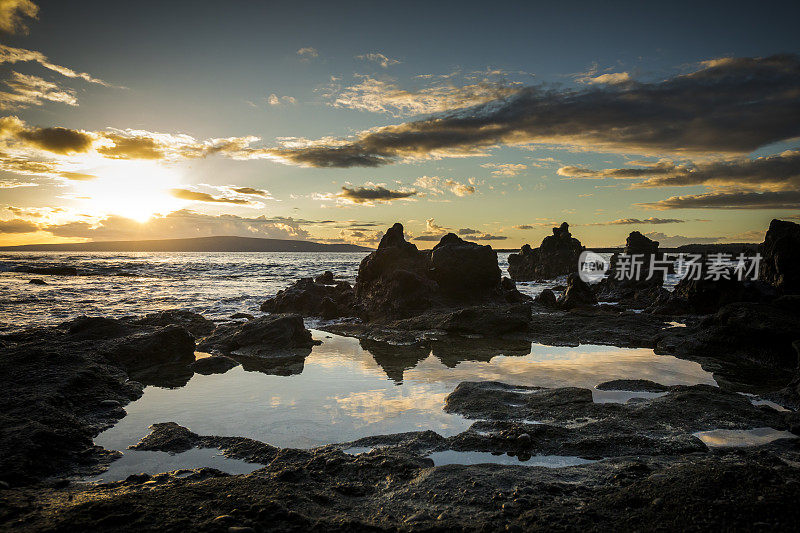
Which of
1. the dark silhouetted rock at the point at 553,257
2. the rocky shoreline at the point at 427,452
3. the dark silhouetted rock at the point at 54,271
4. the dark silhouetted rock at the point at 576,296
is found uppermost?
the dark silhouetted rock at the point at 553,257

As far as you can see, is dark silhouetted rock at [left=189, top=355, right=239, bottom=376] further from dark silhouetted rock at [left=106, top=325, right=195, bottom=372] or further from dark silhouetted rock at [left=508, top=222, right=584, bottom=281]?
dark silhouetted rock at [left=508, top=222, right=584, bottom=281]

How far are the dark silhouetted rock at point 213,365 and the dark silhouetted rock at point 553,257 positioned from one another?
56951mm

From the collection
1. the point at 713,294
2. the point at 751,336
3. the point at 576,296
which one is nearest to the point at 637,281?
the point at 576,296

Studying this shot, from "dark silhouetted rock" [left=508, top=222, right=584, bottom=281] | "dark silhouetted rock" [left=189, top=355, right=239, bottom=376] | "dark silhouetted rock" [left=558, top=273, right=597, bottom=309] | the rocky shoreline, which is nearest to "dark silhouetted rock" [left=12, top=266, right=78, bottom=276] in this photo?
the rocky shoreline

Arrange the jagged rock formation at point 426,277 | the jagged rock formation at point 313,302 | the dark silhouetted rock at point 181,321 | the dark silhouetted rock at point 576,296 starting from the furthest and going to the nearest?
the dark silhouetted rock at point 576,296 → the jagged rock formation at point 313,302 → the jagged rock formation at point 426,277 → the dark silhouetted rock at point 181,321

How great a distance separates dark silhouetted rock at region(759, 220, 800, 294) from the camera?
22.8 meters

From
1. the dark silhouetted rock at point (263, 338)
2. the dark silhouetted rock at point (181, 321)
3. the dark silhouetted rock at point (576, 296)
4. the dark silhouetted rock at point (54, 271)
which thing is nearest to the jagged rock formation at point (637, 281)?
the dark silhouetted rock at point (576, 296)

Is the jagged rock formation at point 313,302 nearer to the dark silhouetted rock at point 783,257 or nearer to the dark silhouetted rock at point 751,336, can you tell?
the dark silhouetted rock at point 751,336

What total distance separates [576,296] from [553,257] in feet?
129

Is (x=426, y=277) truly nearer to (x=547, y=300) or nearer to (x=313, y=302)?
(x=313, y=302)

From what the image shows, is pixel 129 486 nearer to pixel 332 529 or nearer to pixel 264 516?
pixel 264 516

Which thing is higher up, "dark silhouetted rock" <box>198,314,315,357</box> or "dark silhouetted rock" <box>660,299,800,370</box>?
"dark silhouetted rock" <box>660,299,800,370</box>

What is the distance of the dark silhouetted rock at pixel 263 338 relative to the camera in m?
14.9

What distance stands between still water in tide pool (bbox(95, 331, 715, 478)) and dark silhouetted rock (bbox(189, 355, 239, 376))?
0.36m
